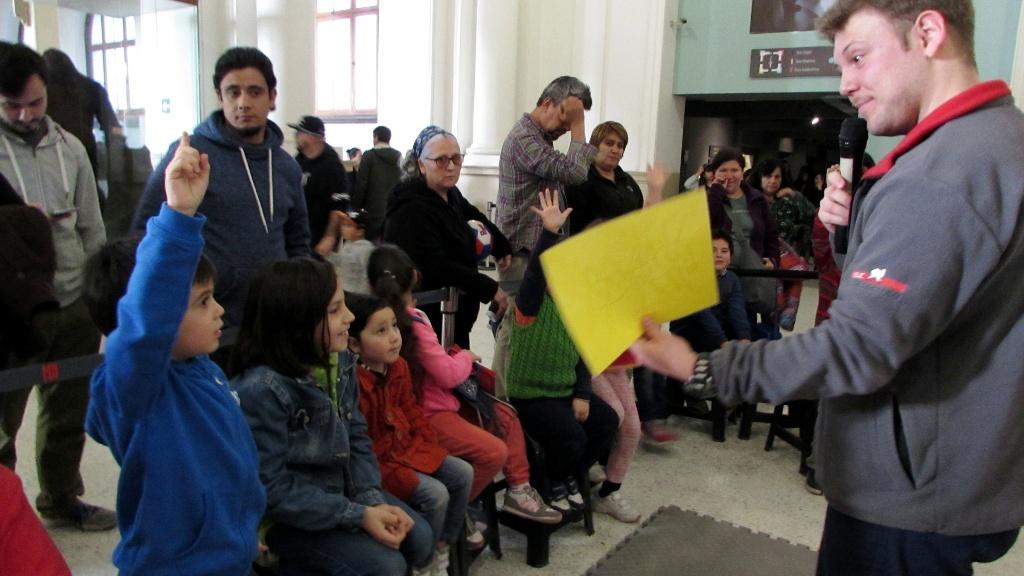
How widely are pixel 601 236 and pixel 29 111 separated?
2100mm

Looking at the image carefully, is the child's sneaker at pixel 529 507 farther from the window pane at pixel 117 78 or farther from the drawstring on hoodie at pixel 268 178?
the window pane at pixel 117 78

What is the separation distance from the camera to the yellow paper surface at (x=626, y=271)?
120cm

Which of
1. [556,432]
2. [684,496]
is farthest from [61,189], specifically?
[684,496]

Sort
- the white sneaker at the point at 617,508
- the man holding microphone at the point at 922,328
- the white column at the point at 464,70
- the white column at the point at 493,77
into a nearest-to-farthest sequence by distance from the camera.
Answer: the man holding microphone at the point at 922,328
the white sneaker at the point at 617,508
the white column at the point at 493,77
the white column at the point at 464,70

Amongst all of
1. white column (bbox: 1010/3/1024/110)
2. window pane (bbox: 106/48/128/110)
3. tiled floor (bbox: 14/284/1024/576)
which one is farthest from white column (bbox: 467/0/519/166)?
tiled floor (bbox: 14/284/1024/576)

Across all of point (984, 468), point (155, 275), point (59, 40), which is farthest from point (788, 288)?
point (59, 40)

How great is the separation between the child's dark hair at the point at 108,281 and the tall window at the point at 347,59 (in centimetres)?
1108

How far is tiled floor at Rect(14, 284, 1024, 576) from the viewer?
8.54 feet

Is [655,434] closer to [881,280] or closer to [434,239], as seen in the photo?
[434,239]

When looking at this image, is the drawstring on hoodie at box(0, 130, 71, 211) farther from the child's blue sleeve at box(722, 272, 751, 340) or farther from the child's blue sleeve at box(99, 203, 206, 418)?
the child's blue sleeve at box(722, 272, 751, 340)

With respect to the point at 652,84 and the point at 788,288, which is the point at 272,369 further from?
the point at 652,84

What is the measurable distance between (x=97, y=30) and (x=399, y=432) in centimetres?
473

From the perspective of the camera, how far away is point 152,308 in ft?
4.00

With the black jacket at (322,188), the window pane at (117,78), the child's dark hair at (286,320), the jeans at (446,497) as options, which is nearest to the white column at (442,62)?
the window pane at (117,78)
